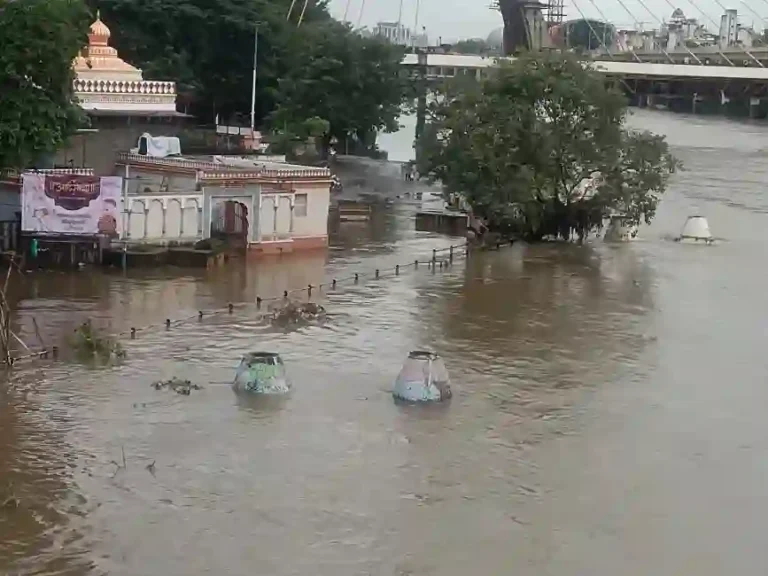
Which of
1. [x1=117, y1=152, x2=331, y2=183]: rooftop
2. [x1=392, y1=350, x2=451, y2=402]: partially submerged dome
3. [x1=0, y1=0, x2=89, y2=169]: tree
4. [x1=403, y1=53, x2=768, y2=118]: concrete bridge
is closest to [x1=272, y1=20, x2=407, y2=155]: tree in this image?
[x1=403, y1=53, x2=768, y2=118]: concrete bridge

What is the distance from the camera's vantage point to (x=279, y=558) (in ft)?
32.7

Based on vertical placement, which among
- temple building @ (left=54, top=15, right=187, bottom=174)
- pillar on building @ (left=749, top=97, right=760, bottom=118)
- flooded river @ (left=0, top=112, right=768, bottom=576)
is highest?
pillar on building @ (left=749, top=97, right=760, bottom=118)

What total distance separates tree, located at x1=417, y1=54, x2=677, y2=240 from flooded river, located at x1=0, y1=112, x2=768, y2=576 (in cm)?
697

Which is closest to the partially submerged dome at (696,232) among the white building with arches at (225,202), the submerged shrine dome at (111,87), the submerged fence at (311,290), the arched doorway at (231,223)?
the submerged fence at (311,290)

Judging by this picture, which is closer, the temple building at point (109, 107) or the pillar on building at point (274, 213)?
the pillar on building at point (274, 213)

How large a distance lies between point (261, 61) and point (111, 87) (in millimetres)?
16678

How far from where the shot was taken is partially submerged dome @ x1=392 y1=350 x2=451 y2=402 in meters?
14.5

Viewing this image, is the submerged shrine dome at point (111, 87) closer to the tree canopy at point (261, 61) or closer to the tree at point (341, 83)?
the tree canopy at point (261, 61)

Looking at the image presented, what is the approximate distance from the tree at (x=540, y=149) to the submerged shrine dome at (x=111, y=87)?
6505mm

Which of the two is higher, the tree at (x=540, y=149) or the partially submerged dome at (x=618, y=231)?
the tree at (x=540, y=149)

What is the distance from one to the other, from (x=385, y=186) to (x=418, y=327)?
2388 centimetres

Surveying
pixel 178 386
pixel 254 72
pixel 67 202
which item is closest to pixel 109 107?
pixel 67 202

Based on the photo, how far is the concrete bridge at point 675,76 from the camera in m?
64.7

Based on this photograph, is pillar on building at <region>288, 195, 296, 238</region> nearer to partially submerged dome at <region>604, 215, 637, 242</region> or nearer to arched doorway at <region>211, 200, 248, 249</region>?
arched doorway at <region>211, 200, 248, 249</region>
